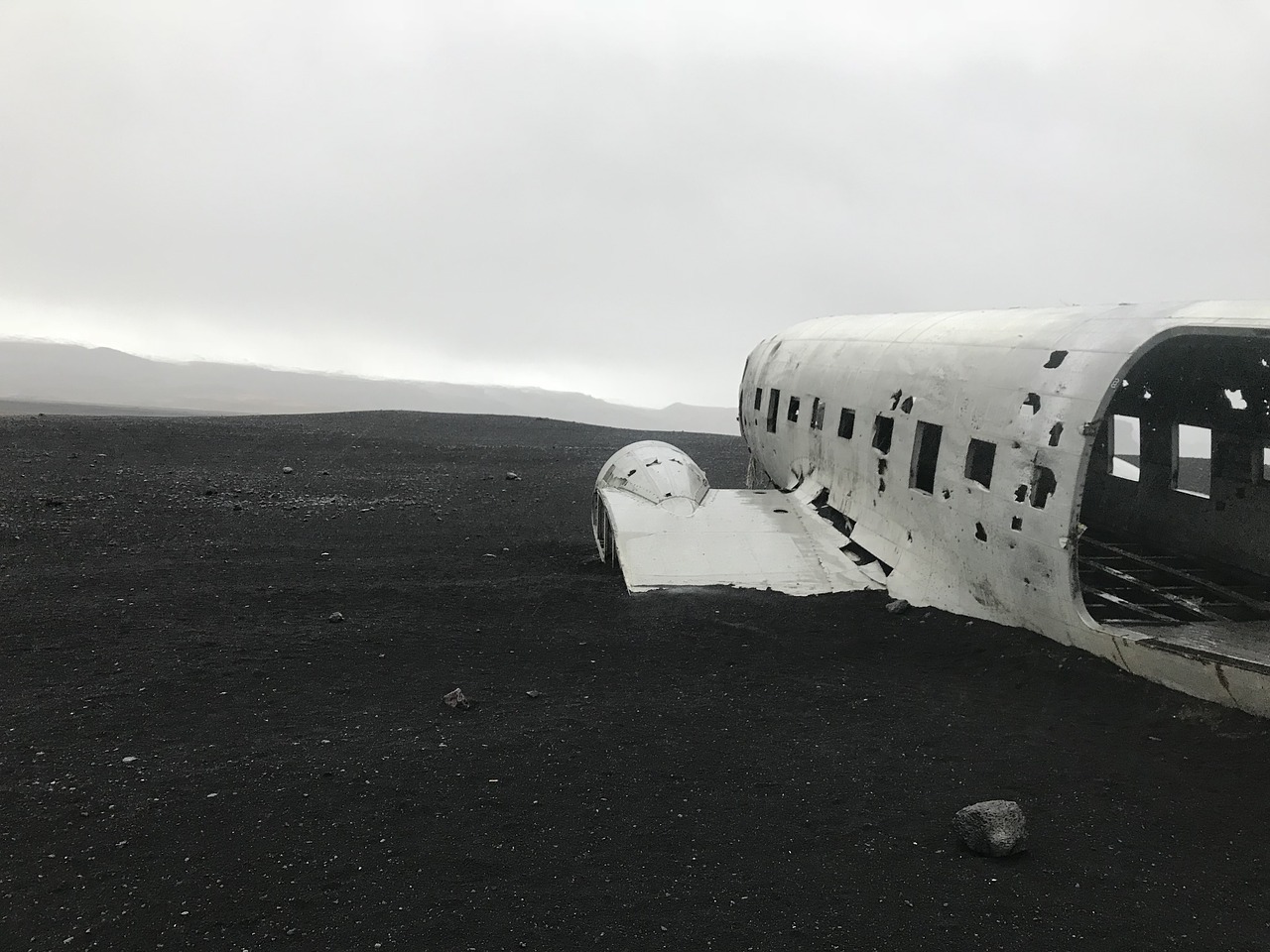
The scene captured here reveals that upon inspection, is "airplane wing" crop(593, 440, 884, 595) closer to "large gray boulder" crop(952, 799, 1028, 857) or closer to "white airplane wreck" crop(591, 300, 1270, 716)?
"white airplane wreck" crop(591, 300, 1270, 716)

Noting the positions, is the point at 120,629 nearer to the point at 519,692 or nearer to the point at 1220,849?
the point at 519,692

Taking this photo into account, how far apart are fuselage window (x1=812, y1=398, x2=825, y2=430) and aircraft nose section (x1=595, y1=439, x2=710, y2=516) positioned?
75.7 inches

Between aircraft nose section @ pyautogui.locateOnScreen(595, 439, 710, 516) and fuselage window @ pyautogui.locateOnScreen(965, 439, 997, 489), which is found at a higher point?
fuselage window @ pyautogui.locateOnScreen(965, 439, 997, 489)

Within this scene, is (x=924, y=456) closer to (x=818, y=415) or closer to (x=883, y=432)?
(x=883, y=432)

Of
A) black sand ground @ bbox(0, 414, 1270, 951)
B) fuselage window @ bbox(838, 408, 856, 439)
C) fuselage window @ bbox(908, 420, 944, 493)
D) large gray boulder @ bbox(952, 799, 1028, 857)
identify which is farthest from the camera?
fuselage window @ bbox(838, 408, 856, 439)

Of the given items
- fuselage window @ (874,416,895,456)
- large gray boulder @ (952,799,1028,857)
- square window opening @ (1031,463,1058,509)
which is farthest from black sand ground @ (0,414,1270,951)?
fuselage window @ (874,416,895,456)

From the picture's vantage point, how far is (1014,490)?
8102 mm

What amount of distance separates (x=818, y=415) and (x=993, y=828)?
816 cm

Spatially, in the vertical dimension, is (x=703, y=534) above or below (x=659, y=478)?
below

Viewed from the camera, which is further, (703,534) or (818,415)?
(818,415)

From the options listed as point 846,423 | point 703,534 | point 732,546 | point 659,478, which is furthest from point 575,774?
point 846,423

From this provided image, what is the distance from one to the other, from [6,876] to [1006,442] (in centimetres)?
854

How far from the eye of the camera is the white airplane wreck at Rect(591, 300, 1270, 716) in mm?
7516

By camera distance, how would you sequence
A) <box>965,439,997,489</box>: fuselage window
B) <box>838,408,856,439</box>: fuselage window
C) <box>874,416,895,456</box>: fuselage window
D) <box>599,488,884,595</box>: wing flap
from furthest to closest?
<box>838,408,856,439</box>: fuselage window < <box>599,488,884,595</box>: wing flap < <box>874,416,895,456</box>: fuselage window < <box>965,439,997,489</box>: fuselage window
